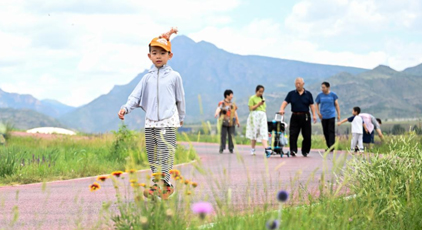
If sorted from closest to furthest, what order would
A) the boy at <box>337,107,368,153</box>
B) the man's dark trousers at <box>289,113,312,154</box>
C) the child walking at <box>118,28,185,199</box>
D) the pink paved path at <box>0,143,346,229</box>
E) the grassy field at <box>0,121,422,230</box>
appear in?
1. the grassy field at <box>0,121,422,230</box>
2. the pink paved path at <box>0,143,346,229</box>
3. the child walking at <box>118,28,185,199</box>
4. the man's dark trousers at <box>289,113,312,154</box>
5. the boy at <box>337,107,368,153</box>

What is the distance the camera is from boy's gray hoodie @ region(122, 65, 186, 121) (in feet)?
25.1

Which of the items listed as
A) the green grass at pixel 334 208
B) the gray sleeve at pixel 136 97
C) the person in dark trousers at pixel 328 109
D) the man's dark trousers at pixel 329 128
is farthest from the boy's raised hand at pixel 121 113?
the man's dark trousers at pixel 329 128

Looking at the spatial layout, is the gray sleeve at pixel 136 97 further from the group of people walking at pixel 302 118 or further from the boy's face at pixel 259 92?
the boy's face at pixel 259 92

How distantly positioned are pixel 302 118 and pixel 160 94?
10.6m

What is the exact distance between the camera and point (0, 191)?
9938 mm

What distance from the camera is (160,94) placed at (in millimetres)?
7719

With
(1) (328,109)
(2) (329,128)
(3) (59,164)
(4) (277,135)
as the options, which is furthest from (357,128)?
(3) (59,164)

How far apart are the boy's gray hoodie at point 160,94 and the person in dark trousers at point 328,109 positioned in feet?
38.9

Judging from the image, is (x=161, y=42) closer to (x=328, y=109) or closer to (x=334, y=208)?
(x=334, y=208)

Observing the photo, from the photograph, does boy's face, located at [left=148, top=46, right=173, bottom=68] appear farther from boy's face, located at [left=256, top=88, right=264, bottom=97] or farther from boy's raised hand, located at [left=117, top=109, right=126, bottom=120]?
boy's face, located at [left=256, top=88, right=264, bottom=97]

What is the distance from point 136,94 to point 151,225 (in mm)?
3207

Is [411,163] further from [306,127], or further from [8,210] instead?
[306,127]

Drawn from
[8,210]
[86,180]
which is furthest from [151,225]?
[86,180]

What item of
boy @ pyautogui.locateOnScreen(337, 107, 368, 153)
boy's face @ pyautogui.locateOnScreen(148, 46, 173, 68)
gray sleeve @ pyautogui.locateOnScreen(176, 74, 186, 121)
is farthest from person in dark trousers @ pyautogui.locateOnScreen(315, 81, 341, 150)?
boy's face @ pyautogui.locateOnScreen(148, 46, 173, 68)
